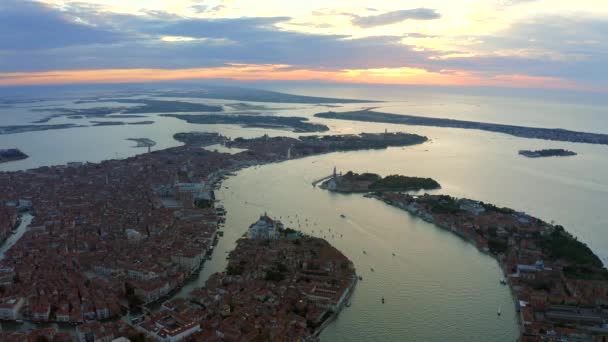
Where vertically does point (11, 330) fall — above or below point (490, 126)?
below

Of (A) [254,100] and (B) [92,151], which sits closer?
(B) [92,151]

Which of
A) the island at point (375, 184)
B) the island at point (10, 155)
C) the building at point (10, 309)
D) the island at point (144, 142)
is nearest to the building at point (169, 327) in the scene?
the building at point (10, 309)

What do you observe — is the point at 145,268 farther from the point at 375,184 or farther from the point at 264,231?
the point at 375,184

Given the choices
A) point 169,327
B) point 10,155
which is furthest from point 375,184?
point 10,155

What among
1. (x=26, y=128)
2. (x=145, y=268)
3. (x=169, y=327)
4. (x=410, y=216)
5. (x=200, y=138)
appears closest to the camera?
(x=169, y=327)

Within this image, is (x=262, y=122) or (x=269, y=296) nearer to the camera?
(x=269, y=296)

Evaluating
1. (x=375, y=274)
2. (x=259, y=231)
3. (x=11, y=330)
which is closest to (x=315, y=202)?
(x=259, y=231)

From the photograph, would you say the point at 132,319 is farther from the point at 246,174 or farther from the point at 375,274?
the point at 246,174
